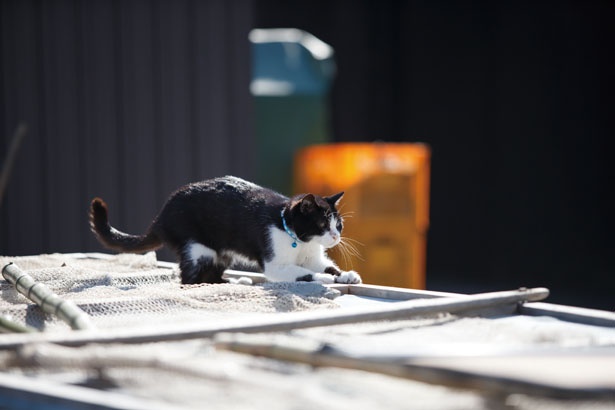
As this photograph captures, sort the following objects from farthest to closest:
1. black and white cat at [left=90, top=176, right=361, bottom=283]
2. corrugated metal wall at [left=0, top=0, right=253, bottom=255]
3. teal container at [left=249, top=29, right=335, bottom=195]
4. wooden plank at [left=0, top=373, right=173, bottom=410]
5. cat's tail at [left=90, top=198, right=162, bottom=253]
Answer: teal container at [left=249, top=29, right=335, bottom=195] → corrugated metal wall at [left=0, top=0, right=253, bottom=255] → cat's tail at [left=90, top=198, right=162, bottom=253] → black and white cat at [left=90, top=176, right=361, bottom=283] → wooden plank at [left=0, top=373, right=173, bottom=410]

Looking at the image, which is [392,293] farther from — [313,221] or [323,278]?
[313,221]

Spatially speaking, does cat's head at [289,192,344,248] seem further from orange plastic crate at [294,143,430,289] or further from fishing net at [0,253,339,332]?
orange plastic crate at [294,143,430,289]

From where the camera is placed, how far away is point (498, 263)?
723cm

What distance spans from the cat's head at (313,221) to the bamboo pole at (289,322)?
1089mm

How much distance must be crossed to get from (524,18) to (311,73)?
1802 mm

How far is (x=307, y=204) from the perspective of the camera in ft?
10.4

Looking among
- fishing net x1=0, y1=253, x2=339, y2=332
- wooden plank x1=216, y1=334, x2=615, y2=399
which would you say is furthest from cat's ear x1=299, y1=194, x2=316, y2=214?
wooden plank x1=216, y1=334, x2=615, y2=399

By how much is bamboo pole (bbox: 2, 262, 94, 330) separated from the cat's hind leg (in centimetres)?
78

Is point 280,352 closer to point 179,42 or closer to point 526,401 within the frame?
point 526,401

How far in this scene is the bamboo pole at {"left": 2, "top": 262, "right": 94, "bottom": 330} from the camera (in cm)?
180

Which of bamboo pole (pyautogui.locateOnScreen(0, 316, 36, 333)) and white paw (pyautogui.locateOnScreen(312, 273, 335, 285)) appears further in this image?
white paw (pyautogui.locateOnScreen(312, 273, 335, 285))

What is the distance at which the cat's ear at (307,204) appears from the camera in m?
3.15

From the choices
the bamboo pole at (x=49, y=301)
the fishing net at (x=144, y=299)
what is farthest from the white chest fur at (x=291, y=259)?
the bamboo pole at (x=49, y=301)

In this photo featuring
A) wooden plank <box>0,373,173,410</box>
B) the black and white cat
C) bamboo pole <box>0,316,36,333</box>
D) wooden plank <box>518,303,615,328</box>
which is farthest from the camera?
the black and white cat
